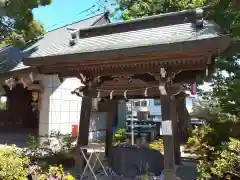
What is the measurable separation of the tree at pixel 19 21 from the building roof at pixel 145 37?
13.6ft

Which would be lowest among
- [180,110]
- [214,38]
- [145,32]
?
[180,110]

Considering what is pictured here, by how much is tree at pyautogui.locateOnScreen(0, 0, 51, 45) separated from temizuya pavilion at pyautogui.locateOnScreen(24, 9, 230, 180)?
162 inches

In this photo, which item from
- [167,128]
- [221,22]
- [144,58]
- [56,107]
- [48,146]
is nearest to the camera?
[144,58]

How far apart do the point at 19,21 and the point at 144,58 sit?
8159mm

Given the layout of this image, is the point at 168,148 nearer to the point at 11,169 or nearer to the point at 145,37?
the point at 145,37

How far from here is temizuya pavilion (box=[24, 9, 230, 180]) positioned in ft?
16.3

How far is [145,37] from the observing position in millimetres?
5883

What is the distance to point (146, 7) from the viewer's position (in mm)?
12781

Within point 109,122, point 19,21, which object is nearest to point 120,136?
point 109,122

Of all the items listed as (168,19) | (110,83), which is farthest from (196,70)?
(110,83)

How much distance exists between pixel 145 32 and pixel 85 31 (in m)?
1.94

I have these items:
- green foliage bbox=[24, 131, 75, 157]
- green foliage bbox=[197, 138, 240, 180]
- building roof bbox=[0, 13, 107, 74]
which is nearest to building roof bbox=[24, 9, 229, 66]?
green foliage bbox=[197, 138, 240, 180]

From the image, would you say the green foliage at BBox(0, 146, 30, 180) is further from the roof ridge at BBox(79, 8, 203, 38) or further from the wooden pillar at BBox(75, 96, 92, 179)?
the roof ridge at BBox(79, 8, 203, 38)

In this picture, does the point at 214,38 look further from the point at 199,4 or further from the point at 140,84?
the point at 199,4
